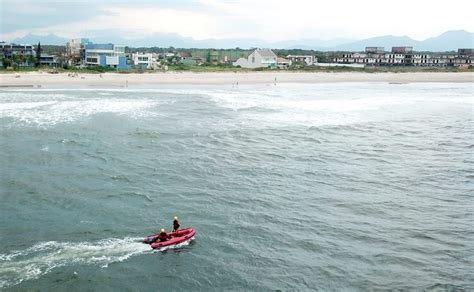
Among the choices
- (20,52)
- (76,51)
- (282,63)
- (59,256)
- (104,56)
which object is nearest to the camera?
(59,256)

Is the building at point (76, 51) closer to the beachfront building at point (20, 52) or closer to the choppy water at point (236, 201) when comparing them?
the beachfront building at point (20, 52)

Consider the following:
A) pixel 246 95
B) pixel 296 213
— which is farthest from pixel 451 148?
pixel 246 95

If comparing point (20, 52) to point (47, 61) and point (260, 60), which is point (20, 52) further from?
point (260, 60)

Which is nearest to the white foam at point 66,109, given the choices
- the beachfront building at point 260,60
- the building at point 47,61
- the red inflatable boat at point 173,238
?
the red inflatable boat at point 173,238

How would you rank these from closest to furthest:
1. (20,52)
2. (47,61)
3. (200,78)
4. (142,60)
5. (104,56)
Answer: (200,78) → (104,56) → (47,61) → (142,60) → (20,52)

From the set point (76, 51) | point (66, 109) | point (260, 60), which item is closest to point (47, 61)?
point (76, 51)

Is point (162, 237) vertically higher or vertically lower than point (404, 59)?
lower

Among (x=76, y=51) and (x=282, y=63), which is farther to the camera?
(x=282, y=63)
